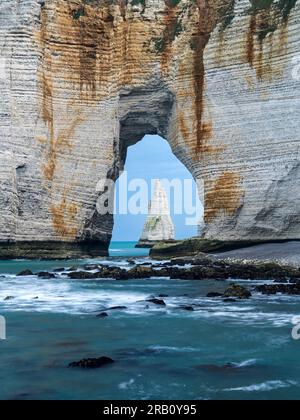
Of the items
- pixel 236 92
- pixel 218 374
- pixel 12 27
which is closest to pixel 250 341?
pixel 218 374

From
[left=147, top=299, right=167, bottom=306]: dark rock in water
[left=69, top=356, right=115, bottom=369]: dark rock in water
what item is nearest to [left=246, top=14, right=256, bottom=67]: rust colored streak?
[left=147, top=299, right=167, bottom=306]: dark rock in water

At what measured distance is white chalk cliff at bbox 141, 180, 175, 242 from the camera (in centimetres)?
9450

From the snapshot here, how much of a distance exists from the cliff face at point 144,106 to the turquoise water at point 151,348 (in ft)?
60.3

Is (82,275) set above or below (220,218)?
below

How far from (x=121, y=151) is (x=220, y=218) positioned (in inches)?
517

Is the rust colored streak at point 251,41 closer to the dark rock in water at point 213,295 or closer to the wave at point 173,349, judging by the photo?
the dark rock in water at point 213,295

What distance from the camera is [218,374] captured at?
8219 millimetres

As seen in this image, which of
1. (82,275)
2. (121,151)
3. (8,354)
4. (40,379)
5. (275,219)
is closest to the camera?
(40,379)

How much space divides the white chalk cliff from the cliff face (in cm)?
5079

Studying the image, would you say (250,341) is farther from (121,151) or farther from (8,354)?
(121,151)

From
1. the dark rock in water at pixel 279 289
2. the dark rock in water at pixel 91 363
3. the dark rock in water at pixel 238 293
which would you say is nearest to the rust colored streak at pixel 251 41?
the dark rock in water at pixel 279 289

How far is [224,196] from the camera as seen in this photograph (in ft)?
116

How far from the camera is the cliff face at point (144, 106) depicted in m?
33.6

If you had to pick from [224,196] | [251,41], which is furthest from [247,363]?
[251,41]
